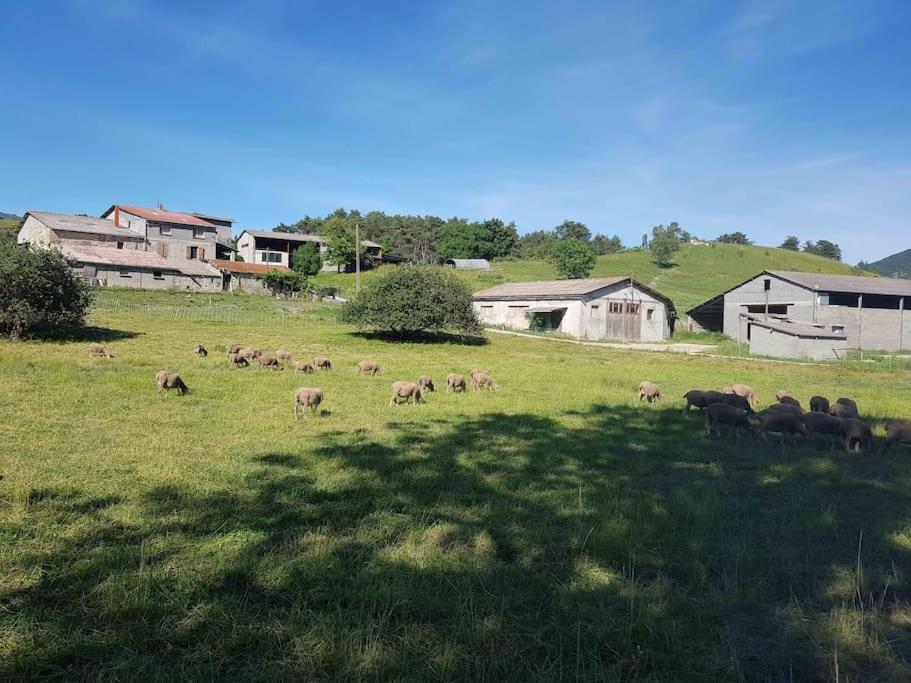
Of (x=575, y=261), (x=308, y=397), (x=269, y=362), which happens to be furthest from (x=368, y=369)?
(x=575, y=261)

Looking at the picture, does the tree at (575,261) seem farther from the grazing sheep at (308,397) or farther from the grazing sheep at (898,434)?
the grazing sheep at (308,397)

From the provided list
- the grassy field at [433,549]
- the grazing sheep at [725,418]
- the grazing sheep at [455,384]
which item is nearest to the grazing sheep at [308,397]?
the grassy field at [433,549]

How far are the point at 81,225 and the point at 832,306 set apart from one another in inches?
2530

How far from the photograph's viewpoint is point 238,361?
18.2m

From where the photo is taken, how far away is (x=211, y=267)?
198ft

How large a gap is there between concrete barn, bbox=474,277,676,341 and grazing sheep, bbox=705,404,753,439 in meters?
31.4

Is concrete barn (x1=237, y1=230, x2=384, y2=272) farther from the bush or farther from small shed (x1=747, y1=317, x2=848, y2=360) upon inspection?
small shed (x1=747, y1=317, x2=848, y2=360)

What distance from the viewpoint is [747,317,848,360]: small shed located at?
3150 cm

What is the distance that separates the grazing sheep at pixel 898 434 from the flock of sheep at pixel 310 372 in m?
8.37

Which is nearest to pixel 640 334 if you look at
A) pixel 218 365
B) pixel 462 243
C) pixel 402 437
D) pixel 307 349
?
pixel 307 349

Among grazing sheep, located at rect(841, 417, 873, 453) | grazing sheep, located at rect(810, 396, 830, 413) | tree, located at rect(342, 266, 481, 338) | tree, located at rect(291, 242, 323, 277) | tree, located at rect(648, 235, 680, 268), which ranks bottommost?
grazing sheep, located at rect(841, 417, 873, 453)

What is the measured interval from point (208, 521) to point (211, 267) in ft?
197

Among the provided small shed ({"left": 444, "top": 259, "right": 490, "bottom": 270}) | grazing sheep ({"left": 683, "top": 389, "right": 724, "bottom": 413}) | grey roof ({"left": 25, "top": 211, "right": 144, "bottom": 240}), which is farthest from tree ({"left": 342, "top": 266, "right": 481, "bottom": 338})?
small shed ({"left": 444, "top": 259, "right": 490, "bottom": 270})

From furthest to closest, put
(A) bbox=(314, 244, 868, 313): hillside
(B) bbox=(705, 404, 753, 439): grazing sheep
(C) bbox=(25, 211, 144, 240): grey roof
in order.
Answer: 1. (A) bbox=(314, 244, 868, 313): hillside
2. (C) bbox=(25, 211, 144, 240): grey roof
3. (B) bbox=(705, 404, 753, 439): grazing sheep
